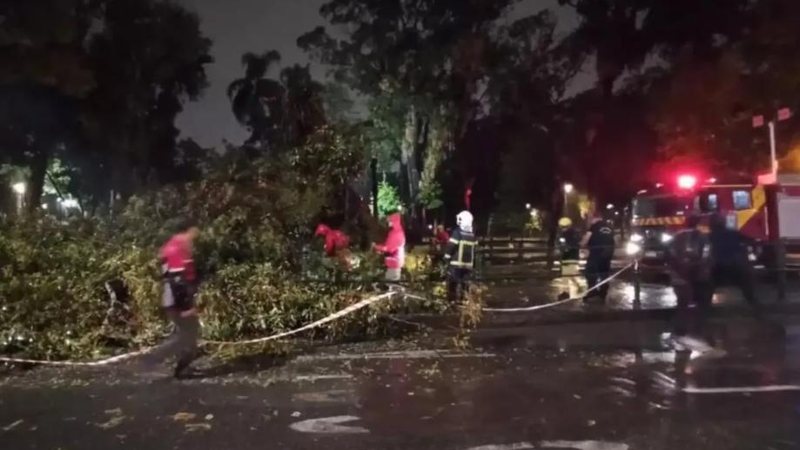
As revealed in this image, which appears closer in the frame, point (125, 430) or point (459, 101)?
point (125, 430)

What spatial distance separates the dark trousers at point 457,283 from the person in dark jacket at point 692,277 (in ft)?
9.71

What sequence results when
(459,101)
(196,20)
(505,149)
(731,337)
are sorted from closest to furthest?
(731,337)
(196,20)
(459,101)
(505,149)

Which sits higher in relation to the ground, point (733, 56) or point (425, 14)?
point (425, 14)

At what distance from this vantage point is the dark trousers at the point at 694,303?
13.1 m

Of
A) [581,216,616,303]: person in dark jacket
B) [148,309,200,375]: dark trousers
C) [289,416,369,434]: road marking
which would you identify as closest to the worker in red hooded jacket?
[581,216,616,303]: person in dark jacket

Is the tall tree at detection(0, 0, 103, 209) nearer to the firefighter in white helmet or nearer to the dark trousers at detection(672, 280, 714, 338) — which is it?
the firefighter in white helmet

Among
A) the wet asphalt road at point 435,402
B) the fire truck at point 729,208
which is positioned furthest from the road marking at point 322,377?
the fire truck at point 729,208

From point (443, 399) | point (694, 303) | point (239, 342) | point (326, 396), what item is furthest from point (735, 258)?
point (326, 396)

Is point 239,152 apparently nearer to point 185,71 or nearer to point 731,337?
point 731,337

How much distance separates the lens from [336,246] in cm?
1358

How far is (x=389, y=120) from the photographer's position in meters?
39.8

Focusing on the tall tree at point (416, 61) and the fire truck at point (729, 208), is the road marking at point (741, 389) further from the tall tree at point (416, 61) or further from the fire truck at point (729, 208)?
the tall tree at point (416, 61)

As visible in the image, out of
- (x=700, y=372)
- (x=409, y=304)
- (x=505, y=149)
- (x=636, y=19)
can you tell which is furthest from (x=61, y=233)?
(x=505, y=149)

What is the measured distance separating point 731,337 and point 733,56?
19.4 m
